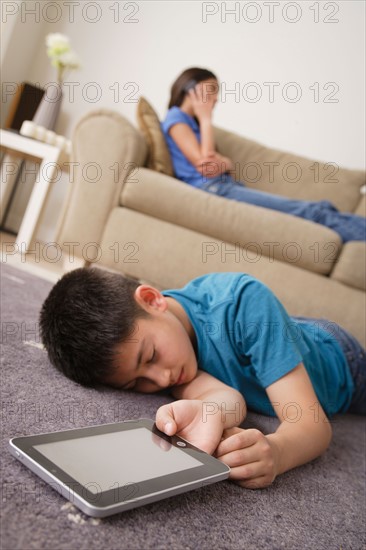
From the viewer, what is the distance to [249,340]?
87 centimetres

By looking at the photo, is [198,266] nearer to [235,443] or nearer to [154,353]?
[154,353]

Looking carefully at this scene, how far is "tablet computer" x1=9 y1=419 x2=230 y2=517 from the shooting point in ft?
1.41

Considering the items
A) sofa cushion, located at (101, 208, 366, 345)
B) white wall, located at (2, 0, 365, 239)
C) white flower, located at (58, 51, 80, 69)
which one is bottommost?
sofa cushion, located at (101, 208, 366, 345)

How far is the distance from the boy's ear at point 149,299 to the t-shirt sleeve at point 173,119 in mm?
1384

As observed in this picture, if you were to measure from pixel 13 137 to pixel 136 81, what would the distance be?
107 cm

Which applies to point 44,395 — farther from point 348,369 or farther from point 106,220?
point 106,220

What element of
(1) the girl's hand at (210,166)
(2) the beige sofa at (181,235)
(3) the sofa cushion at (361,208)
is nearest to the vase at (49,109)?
(2) the beige sofa at (181,235)

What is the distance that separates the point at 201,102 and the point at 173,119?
16 centimetres

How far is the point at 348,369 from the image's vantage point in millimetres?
1096

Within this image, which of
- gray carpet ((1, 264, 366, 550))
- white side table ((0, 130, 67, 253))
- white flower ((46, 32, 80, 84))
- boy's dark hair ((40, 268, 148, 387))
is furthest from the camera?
white flower ((46, 32, 80, 84))

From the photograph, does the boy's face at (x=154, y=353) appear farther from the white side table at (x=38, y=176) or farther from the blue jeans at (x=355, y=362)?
the white side table at (x=38, y=176)

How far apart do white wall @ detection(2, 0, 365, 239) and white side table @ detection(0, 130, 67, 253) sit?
948mm

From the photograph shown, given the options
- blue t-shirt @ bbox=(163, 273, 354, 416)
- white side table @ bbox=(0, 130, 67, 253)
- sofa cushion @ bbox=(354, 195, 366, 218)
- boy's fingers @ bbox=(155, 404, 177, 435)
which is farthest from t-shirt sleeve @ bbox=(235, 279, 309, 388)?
sofa cushion @ bbox=(354, 195, 366, 218)

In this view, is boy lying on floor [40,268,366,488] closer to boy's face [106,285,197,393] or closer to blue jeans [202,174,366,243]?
boy's face [106,285,197,393]
